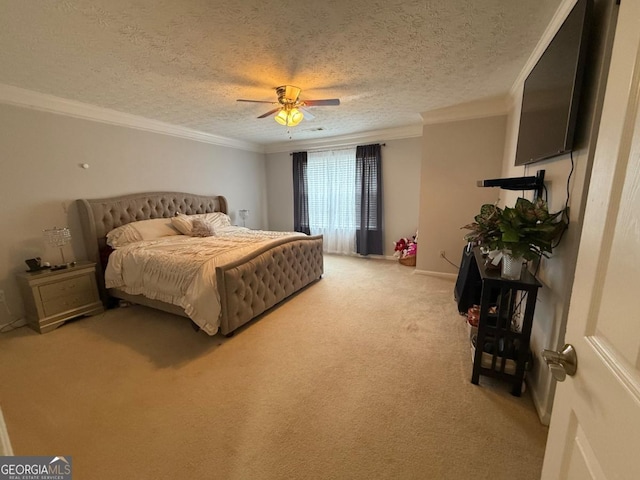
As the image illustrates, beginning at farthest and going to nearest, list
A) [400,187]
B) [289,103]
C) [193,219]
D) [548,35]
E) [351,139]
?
1. [351,139]
2. [400,187]
3. [193,219]
4. [289,103]
5. [548,35]

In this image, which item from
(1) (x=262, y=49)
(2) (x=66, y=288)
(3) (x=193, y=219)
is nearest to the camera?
(1) (x=262, y=49)

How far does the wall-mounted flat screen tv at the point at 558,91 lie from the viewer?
130cm

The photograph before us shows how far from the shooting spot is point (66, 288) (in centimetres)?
278

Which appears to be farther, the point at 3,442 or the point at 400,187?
the point at 400,187

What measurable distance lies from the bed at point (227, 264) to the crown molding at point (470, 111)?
2.39m

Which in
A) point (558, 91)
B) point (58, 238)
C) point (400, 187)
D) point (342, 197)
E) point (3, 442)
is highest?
point (558, 91)

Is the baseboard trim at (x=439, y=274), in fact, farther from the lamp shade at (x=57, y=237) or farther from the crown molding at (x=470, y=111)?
the lamp shade at (x=57, y=237)

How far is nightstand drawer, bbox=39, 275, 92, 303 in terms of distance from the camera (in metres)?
2.64

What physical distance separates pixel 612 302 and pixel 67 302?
399 cm

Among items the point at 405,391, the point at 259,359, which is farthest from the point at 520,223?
the point at 259,359

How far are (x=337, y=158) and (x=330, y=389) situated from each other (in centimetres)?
441

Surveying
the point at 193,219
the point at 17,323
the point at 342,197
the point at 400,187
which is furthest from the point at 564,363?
the point at 342,197

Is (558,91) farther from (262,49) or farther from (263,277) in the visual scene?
(263,277)

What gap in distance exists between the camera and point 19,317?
2.75 meters
